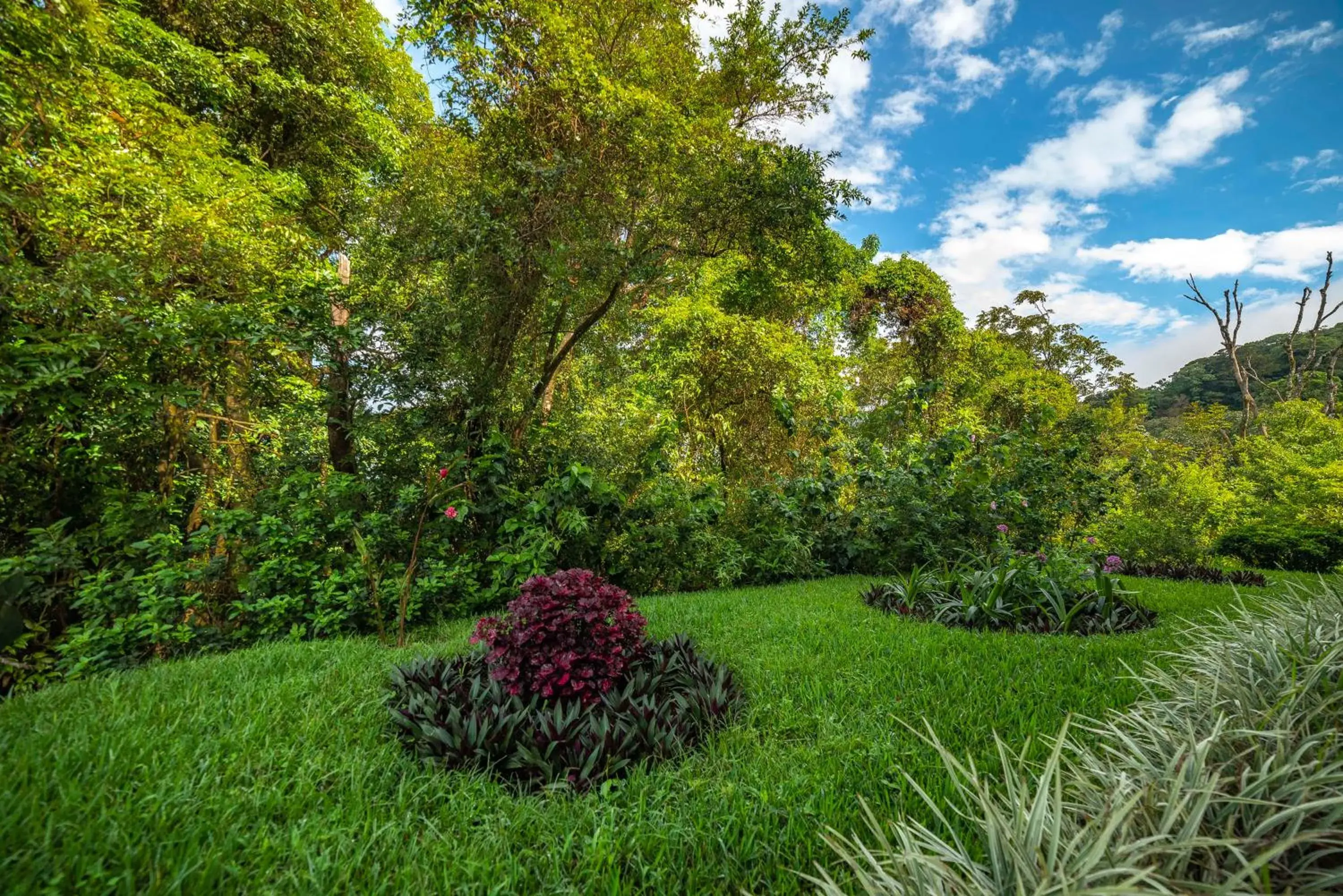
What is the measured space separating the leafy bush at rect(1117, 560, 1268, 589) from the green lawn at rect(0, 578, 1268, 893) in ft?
14.0

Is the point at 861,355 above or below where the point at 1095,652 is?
above

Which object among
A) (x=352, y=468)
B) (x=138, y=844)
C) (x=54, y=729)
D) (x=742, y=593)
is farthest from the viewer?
(x=352, y=468)

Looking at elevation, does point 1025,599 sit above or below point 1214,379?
below

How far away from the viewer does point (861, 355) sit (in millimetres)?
12578

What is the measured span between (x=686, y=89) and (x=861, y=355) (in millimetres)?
8522

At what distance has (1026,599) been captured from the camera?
351cm

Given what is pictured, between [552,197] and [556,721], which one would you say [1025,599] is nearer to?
[556,721]

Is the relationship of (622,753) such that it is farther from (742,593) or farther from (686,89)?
(686,89)

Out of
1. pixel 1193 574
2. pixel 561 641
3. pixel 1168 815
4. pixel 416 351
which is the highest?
pixel 416 351

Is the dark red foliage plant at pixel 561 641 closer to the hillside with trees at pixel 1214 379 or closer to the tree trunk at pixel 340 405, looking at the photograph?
the tree trunk at pixel 340 405

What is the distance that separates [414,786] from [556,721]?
1.64ft

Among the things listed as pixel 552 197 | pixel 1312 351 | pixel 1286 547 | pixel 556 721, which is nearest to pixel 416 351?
pixel 552 197

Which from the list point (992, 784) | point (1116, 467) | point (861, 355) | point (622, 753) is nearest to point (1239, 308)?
point (861, 355)

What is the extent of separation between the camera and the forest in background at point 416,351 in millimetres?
3521
